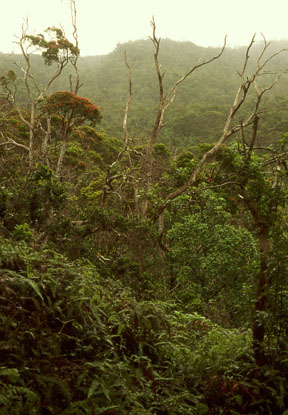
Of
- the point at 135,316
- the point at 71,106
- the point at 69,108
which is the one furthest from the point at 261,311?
the point at 69,108

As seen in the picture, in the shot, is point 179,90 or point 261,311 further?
point 179,90

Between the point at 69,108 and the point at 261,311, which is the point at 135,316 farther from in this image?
the point at 69,108

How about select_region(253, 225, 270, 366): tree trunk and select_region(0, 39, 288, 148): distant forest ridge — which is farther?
select_region(0, 39, 288, 148): distant forest ridge

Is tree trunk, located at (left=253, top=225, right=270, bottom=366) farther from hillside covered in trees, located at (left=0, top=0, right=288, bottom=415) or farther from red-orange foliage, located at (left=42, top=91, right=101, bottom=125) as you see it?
red-orange foliage, located at (left=42, top=91, right=101, bottom=125)

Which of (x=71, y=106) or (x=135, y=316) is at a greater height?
(x=71, y=106)

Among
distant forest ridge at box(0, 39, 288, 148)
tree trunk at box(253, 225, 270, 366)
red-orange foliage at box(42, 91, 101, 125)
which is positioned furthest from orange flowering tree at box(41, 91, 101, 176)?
tree trunk at box(253, 225, 270, 366)

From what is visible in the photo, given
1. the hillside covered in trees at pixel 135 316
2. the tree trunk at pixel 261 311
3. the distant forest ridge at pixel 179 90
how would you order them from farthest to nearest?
the distant forest ridge at pixel 179 90
the tree trunk at pixel 261 311
the hillside covered in trees at pixel 135 316

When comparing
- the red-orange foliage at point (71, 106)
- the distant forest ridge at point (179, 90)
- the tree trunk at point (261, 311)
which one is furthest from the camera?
the distant forest ridge at point (179, 90)

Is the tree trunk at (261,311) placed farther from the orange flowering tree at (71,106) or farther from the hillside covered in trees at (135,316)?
the orange flowering tree at (71,106)

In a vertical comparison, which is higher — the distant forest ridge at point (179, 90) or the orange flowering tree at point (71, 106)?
the distant forest ridge at point (179, 90)

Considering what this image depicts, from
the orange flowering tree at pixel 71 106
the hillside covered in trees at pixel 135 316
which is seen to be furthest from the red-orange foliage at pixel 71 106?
the hillside covered in trees at pixel 135 316

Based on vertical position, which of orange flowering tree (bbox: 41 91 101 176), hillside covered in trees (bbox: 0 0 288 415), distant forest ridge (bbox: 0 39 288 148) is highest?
distant forest ridge (bbox: 0 39 288 148)

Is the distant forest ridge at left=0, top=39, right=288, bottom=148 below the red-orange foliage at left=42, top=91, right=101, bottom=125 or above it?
above

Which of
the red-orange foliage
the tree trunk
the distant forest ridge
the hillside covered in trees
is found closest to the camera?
the hillside covered in trees
